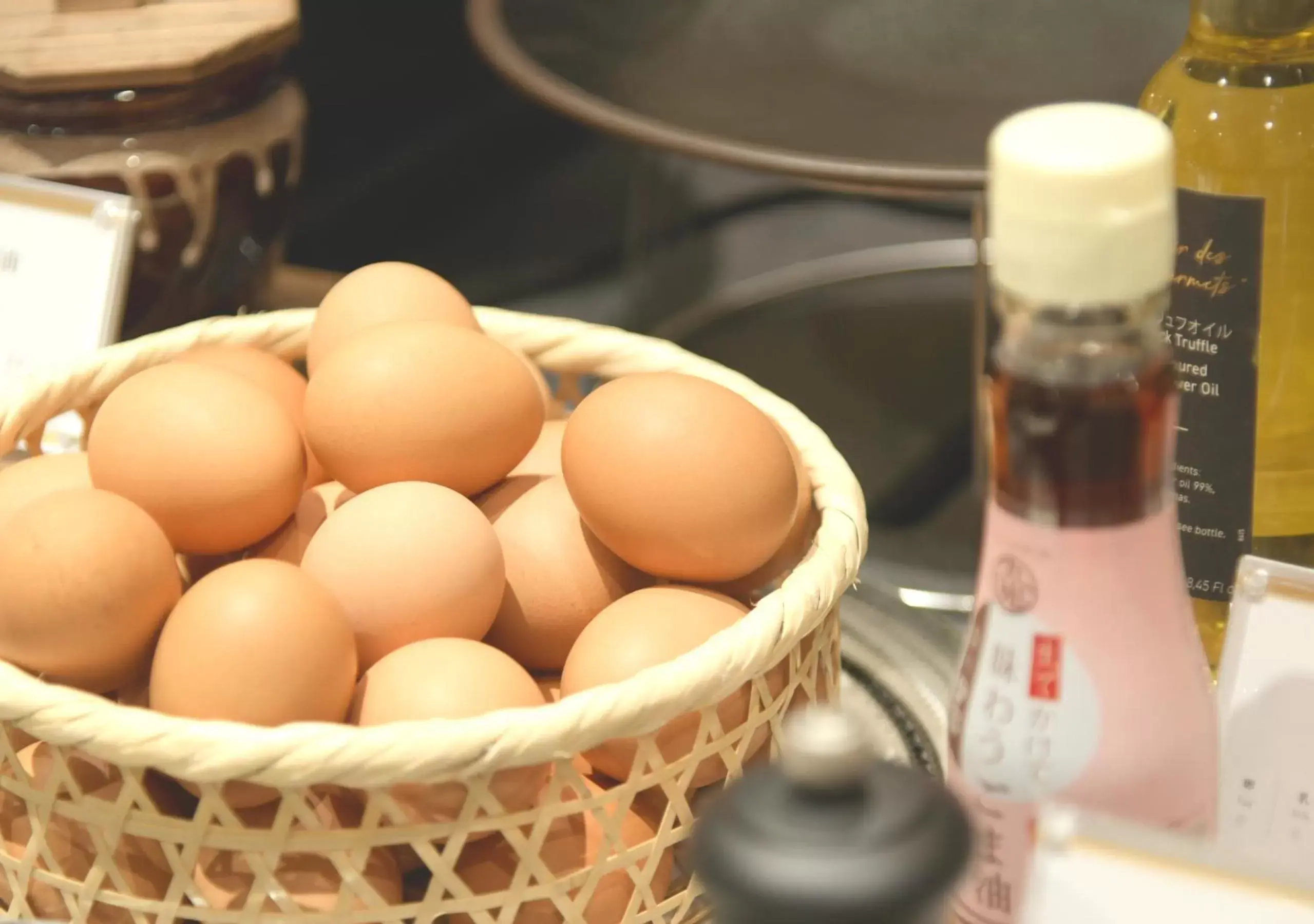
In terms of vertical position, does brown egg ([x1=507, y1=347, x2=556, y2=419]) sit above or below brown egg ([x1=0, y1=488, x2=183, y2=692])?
below

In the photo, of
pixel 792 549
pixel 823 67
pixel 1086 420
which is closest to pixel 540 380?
pixel 792 549

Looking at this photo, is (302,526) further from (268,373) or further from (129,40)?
(129,40)

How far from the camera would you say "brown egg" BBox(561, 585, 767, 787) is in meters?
0.47

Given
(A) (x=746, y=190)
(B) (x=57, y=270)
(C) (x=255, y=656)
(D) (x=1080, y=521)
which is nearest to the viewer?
(D) (x=1080, y=521)

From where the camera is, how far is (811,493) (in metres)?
0.58

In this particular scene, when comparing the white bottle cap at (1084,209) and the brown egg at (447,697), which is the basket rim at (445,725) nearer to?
the brown egg at (447,697)

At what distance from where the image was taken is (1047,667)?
0.35 metres

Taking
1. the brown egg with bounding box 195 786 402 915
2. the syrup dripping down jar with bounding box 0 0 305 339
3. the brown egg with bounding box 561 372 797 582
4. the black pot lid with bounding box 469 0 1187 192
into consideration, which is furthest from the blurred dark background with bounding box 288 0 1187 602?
Answer: the brown egg with bounding box 195 786 402 915

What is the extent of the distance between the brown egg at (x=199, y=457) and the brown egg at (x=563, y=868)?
154 millimetres

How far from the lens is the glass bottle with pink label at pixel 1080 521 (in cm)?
30

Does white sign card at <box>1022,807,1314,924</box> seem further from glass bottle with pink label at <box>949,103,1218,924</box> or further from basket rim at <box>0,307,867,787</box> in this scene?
basket rim at <box>0,307,867,787</box>

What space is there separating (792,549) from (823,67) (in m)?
0.53

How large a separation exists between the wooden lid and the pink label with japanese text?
567 mm

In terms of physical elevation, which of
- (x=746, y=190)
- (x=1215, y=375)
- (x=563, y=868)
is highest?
(x=1215, y=375)
